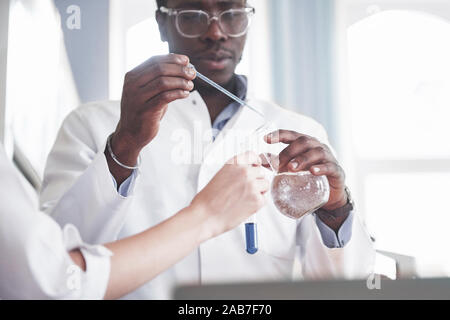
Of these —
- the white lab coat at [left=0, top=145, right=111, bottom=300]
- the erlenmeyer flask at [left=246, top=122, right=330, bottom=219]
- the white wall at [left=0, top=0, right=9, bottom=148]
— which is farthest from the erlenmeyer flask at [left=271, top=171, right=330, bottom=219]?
the white wall at [left=0, top=0, right=9, bottom=148]

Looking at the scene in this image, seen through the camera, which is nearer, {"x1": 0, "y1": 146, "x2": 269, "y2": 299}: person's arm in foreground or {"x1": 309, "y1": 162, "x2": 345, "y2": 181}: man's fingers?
{"x1": 0, "y1": 146, "x2": 269, "y2": 299}: person's arm in foreground

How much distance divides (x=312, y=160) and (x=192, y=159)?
226mm

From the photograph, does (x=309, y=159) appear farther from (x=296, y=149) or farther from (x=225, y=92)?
(x=225, y=92)

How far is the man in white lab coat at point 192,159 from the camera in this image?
0.87 m

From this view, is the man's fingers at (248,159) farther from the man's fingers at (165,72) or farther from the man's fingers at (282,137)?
the man's fingers at (165,72)

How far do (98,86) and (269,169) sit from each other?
35cm

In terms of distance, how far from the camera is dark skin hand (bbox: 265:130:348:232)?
3.02 ft

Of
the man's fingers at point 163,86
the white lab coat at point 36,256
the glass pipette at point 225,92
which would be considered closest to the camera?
the white lab coat at point 36,256

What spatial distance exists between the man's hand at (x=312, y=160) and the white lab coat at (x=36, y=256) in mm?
369

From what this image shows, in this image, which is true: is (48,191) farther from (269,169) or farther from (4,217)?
(269,169)

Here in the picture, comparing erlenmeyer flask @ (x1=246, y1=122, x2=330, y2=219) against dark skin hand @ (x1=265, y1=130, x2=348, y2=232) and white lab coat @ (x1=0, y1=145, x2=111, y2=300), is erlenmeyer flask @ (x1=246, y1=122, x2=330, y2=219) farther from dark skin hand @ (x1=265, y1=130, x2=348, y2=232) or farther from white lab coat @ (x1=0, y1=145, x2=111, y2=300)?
white lab coat @ (x1=0, y1=145, x2=111, y2=300)

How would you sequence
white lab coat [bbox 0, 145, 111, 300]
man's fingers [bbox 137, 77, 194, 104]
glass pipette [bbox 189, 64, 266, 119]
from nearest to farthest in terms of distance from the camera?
white lab coat [bbox 0, 145, 111, 300] < man's fingers [bbox 137, 77, 194, 104] < glass pipette [bbox 189, 64, 266, 119]

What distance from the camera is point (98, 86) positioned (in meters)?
0.92

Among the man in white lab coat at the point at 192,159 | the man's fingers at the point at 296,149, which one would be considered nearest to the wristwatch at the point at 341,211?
the man in white lab coat at the point at 192,159
